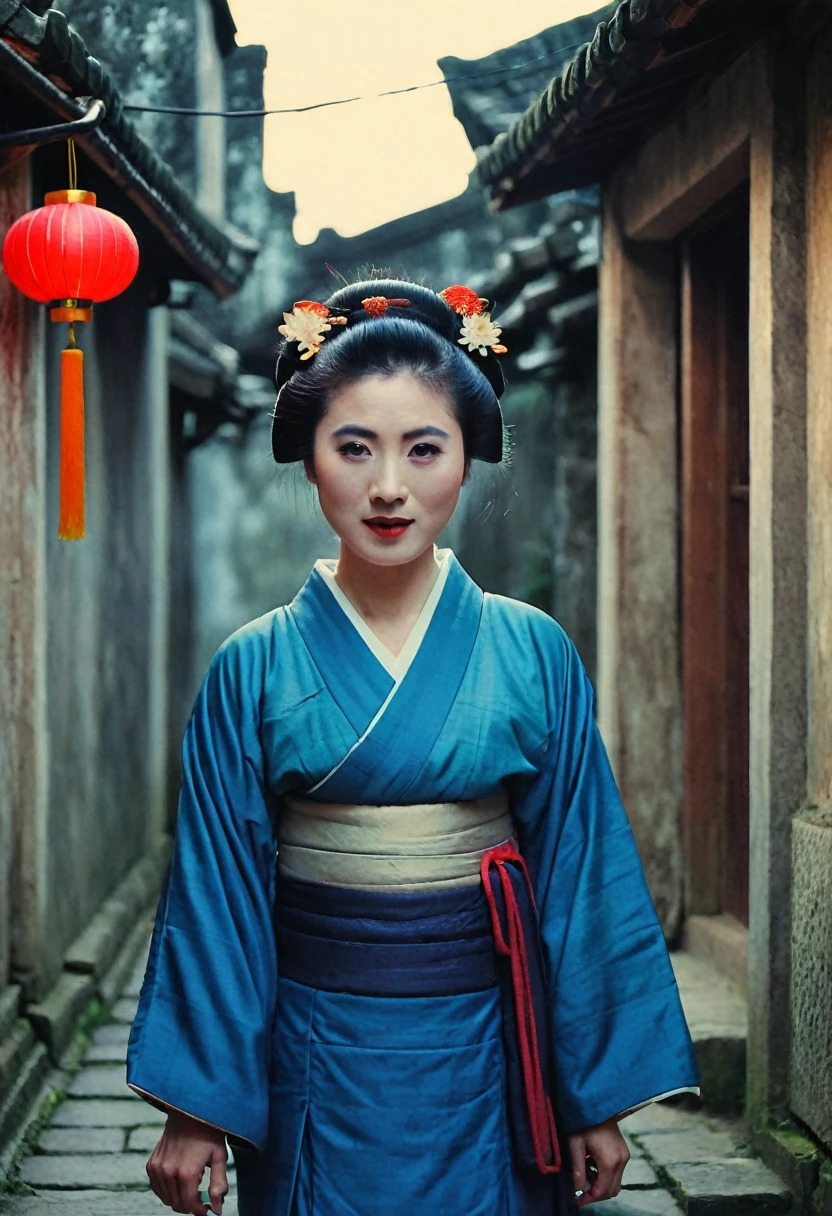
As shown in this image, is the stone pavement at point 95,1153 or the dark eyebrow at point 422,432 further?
the stone pavement at point 95,1153

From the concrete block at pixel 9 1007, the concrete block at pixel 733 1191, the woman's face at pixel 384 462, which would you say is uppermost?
the woman's face at pixel 384 462

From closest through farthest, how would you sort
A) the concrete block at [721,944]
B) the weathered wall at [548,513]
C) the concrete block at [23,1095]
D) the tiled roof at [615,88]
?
the tiled roof at [615,88], the concrete block at [23,1095], the concrete block at [721,944], the weathered wall at [548,513]

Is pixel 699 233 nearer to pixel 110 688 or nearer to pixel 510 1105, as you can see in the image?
pixel 110 688

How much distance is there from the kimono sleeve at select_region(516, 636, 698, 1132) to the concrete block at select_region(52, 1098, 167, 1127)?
10.6ft

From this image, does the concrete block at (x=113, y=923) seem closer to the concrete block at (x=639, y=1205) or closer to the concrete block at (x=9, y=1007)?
the concrete block at (x=9, y=1007)

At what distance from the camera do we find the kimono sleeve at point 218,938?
2.89 m

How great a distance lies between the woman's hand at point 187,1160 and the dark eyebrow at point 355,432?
1.48 metres

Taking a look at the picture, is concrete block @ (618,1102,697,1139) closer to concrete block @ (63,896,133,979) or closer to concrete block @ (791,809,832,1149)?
concrete block @ (791,809,832,1149)

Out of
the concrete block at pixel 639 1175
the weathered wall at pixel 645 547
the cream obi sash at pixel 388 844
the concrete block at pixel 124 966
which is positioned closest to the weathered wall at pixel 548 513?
the weathered wall at pixel 645 547

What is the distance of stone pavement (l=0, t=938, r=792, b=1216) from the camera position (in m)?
4.70

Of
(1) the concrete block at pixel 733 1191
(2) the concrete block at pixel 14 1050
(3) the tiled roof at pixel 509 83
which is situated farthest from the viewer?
(3) the tiled roof at pixel 509 83

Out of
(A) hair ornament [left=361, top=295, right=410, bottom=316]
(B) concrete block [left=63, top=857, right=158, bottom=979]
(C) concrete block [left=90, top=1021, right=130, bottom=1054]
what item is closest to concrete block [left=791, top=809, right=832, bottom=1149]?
(A) hair ornament [left=361, top=295, right=410, bottom=316]

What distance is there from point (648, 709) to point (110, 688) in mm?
3425

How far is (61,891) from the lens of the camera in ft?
22.7
